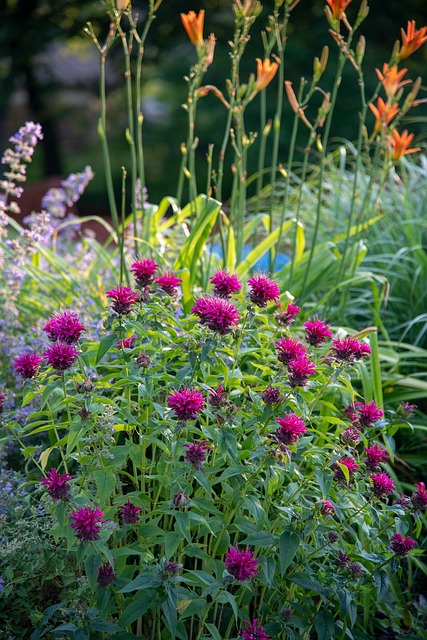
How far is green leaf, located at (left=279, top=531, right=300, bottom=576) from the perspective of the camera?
5.31ft

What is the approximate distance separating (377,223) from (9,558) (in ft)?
9.73

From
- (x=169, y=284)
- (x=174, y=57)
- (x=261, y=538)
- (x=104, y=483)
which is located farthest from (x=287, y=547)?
(x=174, y=57)

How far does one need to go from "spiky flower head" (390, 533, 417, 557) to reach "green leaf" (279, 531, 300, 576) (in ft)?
0.81

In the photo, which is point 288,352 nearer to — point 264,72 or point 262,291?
point 262,291

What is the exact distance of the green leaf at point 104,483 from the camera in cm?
162

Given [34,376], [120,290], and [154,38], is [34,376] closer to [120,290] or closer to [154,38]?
[120,290]

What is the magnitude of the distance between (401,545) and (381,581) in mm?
100

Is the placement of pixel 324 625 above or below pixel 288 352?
below

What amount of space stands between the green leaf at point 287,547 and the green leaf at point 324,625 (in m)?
0.22

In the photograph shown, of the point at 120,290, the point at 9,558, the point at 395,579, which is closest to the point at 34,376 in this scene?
the point at 120,290

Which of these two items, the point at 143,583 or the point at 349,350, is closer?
the point at 143,583

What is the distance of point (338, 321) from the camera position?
3.24 m

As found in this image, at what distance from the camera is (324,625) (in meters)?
1.76

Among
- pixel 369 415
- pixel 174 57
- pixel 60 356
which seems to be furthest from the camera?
pixel 174 57
